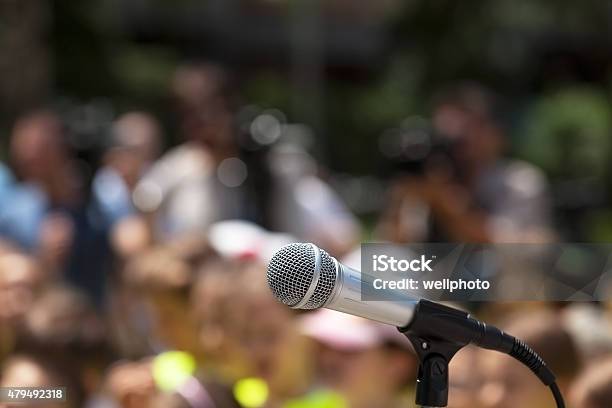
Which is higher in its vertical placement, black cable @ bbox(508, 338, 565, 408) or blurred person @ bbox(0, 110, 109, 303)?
blurred person @ bbox(0, 110, 109, 303)

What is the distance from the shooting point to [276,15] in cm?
2619

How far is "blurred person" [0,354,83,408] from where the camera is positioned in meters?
2.08

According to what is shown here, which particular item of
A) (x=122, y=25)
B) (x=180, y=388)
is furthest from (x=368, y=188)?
(x=180, y=388)

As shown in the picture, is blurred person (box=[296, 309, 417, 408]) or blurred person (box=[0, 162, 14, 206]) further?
blurred person (box=[0, 162, 14, 206])

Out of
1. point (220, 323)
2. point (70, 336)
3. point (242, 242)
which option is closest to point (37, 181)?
point (242, 242)

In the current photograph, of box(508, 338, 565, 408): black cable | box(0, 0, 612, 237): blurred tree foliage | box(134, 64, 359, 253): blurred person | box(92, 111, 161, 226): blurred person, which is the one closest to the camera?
box(508, 338, 565, 408): black cable

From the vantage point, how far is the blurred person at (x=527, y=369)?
6.95 feet

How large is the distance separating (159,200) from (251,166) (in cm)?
41

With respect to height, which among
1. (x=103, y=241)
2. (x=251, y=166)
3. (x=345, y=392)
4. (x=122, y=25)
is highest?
(x=122, y=25)

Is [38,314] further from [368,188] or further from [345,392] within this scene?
[368,188]

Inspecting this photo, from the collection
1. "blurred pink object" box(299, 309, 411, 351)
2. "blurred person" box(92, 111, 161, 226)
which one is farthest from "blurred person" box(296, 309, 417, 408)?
"blurred person" box(92, 111, 161, 226)

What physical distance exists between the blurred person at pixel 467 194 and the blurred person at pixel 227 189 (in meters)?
0.30

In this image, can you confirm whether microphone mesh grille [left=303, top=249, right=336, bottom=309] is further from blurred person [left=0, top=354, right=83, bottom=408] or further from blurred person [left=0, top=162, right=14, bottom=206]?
blurred person [left=0, top=162, right=14, bottom=206]

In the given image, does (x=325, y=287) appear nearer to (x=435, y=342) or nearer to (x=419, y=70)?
(x=435, y=342)
